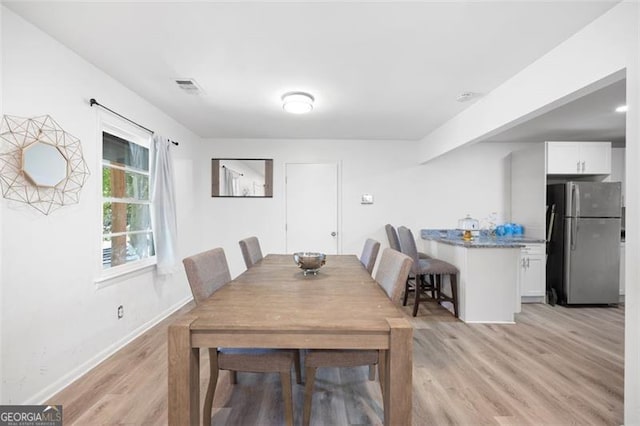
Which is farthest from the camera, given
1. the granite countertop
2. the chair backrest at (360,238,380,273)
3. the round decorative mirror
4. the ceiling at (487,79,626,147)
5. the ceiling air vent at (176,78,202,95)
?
the granite countertop

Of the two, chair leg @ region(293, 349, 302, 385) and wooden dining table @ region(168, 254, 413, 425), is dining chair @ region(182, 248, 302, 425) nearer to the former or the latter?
wooden dining table @ region(168, 254, 413, 425)

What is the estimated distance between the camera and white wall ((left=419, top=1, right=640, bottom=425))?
148 cm

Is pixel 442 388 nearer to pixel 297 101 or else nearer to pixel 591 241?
pixel 297 101

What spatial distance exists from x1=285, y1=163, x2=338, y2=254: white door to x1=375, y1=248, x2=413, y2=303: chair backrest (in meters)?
2.52

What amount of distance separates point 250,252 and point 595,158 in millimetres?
4478

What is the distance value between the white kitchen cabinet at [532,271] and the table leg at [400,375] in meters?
3.52

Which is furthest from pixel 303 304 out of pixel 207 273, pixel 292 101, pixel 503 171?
pixel 503 171

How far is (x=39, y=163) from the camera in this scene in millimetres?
1786

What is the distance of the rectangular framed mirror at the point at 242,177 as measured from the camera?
4477mm

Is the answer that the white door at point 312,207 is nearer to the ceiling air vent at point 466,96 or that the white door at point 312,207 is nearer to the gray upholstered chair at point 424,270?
the gray upholstered chair at point 424,270

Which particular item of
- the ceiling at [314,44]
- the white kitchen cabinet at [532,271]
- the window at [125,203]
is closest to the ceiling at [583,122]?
the ceiling at [314,44]

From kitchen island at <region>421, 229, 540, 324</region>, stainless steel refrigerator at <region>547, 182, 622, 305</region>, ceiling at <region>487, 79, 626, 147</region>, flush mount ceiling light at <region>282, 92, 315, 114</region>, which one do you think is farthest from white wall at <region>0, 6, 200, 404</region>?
stainless steel refrigerator at <region>547, 182, 622, 305</region>

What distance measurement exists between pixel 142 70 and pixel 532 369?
12.5 feet

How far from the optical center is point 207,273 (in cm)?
175
